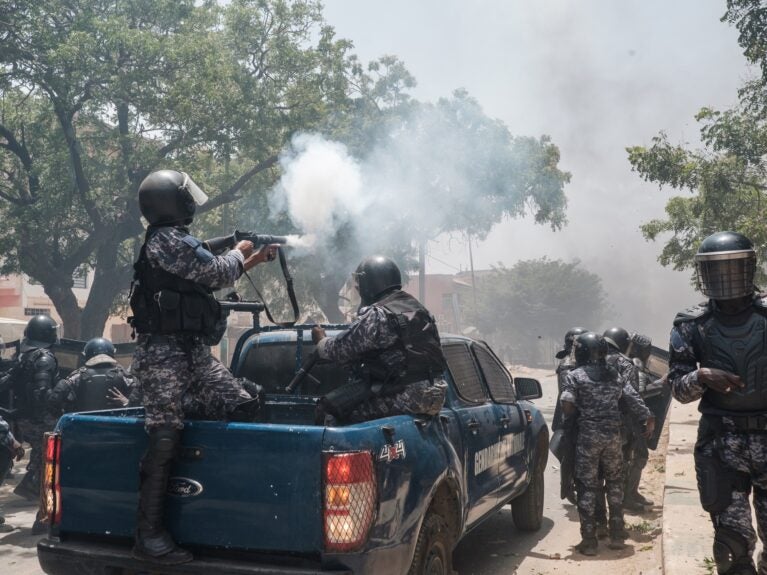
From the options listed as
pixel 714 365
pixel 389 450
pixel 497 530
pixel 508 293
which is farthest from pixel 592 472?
pixel 508 293

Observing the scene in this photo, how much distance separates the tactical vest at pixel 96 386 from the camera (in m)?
7.44

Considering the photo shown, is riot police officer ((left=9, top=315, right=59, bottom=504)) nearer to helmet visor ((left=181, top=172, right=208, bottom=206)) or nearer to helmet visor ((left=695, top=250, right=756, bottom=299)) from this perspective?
helmet visor ((left=181, top=172, right=208, bottom=206))

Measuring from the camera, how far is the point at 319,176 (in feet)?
63.3

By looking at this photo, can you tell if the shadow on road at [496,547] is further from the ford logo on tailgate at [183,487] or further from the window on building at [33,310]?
the window on building at [33,310]

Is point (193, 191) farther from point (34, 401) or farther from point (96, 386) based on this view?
point (34, 401)

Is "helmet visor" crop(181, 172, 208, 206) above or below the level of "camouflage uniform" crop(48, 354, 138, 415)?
above

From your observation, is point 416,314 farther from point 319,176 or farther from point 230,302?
point 319,176

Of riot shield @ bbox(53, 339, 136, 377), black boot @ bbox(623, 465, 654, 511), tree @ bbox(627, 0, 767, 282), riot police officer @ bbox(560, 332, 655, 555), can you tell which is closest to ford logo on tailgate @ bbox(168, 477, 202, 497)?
riot police officer @ bbox(560, 332, 655, 555)

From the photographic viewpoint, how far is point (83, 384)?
7523 millimetres

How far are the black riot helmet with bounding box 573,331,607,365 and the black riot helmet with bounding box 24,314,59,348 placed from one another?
16.0 ft

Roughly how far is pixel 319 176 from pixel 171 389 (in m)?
15.9

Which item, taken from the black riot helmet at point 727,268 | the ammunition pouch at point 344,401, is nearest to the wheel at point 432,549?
the ammunition pouch at point 344,401

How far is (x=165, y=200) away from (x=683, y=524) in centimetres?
479

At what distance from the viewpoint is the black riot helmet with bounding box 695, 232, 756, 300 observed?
398cm
